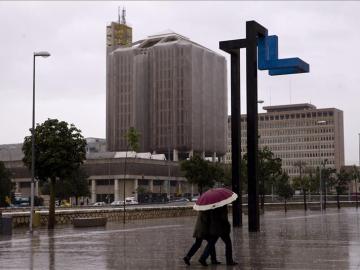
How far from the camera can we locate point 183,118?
459ft

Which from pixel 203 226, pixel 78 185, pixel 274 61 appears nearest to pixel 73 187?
pixel 78 185

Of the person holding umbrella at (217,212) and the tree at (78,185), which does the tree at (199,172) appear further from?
the tree at (78,185)

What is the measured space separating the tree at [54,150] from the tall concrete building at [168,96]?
10790cm

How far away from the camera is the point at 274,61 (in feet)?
81.0

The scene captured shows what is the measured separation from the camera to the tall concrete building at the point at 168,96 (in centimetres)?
13912

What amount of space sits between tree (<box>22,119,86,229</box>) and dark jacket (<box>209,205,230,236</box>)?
60.3 ft

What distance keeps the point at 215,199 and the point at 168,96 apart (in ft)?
429

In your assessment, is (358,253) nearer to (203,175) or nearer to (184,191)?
(203,175)

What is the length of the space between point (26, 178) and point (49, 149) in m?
107

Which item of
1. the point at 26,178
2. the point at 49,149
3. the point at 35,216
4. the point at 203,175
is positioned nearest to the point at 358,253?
the point at 49,149

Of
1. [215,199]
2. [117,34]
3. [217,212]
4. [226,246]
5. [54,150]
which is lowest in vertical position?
[226,246]

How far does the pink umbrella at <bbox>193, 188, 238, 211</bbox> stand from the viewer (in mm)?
12239

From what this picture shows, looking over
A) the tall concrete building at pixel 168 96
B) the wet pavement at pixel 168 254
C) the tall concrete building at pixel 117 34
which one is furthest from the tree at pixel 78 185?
the tall concrete building at pixel 117 34

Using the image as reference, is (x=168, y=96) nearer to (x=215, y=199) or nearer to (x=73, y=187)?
(x=73, y=187)
